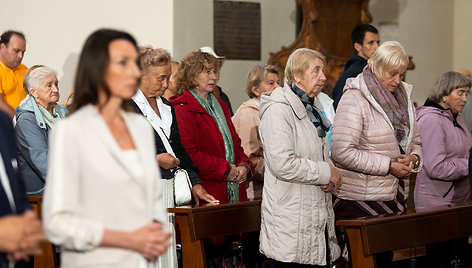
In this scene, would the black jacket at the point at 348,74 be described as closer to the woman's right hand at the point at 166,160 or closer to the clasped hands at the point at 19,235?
the woman's right hand at the point at 166,160

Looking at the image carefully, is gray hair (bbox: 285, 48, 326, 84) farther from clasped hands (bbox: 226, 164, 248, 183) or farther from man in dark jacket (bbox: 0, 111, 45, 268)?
man in dark jacket (bbox: 0, 111, 45, 268)

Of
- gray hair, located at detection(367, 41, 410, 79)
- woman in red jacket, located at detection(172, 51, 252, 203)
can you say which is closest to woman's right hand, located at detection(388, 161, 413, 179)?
gray hair, located at detection(367, 41, 410, 79)

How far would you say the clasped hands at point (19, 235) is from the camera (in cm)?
204

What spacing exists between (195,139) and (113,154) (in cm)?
263

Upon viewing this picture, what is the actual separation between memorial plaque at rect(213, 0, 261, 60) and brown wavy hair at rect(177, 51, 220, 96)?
3842 mm

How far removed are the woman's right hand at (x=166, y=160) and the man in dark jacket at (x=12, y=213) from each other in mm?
1814

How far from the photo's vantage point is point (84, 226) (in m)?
2.09

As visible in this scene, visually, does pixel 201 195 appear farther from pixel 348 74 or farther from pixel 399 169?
pixel 348 74

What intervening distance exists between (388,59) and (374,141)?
0.51 metres

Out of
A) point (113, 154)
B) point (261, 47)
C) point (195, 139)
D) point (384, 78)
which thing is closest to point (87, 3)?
point (261, 47)

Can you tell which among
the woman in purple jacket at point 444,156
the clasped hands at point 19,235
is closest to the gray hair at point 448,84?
the woman in purple jacket at point 444,156

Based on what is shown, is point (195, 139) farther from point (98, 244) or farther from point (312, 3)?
point (312, 3)

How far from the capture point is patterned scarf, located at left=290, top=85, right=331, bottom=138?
4.05 meters

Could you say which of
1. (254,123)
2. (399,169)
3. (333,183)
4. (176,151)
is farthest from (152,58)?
→ (254,123)
